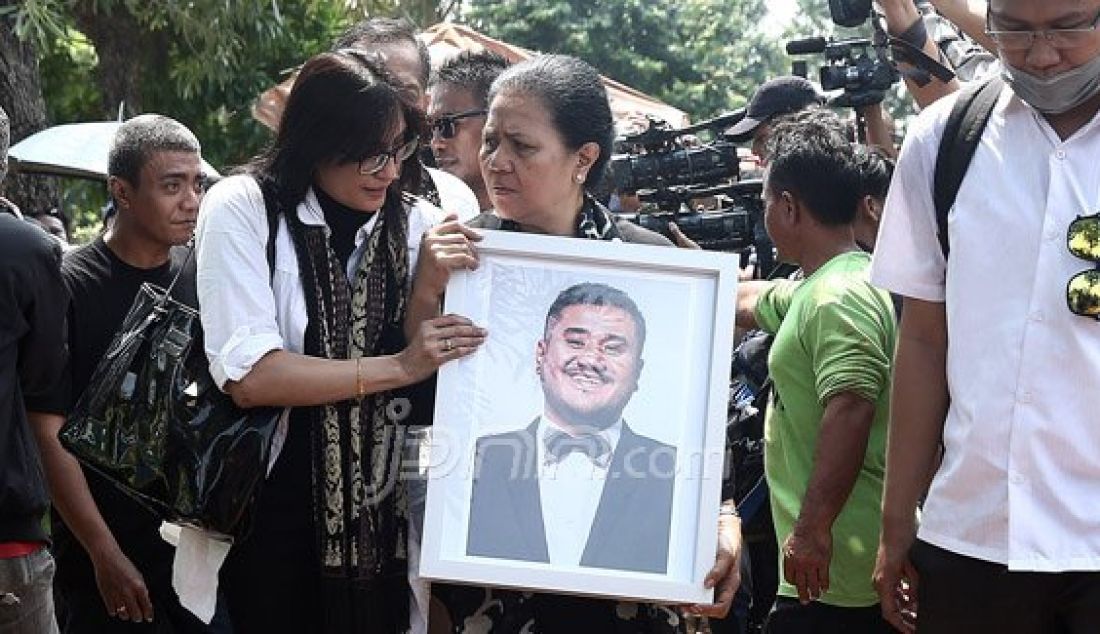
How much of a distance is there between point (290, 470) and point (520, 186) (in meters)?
0.82

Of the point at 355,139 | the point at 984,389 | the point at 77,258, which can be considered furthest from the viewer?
the point at 77,258

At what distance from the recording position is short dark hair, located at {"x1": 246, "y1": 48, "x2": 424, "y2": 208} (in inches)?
163

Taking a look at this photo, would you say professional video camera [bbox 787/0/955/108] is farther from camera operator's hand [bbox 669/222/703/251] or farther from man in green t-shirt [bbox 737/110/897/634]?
man in green t-shirt [bbox 737/110/897/634]

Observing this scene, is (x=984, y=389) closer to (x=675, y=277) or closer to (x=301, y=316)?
(x=675, y=277)

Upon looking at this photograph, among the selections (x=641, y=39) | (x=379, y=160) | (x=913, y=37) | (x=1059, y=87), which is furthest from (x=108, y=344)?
(x=641, y=39)

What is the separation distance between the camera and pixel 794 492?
4.99 meters

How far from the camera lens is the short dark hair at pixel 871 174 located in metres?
5.26

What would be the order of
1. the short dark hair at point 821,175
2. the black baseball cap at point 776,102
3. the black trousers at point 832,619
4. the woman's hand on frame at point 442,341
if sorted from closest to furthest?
the woman's hand on frame at point 442,341, the black trousers at point 832,619, the short dark hair at point 821,175, the black baseball cap at point 776,102

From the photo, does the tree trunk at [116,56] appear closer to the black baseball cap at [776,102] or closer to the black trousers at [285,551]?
the black baseball cap at [776,102]

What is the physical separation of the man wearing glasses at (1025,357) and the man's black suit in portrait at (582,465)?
564mm

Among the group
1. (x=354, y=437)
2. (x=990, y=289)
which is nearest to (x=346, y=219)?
(x=354, y=437)

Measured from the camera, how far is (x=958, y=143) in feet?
12.2

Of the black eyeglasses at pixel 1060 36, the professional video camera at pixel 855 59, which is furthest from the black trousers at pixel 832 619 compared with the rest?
the professional video camera at pixel 855 59

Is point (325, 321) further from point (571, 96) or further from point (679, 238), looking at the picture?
point (679, 238)
